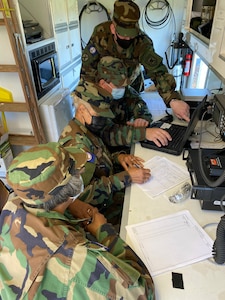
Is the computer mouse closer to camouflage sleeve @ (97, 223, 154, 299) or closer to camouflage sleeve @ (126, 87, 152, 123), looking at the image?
camouflage sleeve @ (126, 87, 152, 123)

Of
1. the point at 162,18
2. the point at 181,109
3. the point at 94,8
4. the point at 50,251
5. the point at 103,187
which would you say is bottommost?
the point at 103,187

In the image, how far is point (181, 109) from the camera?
1.62m

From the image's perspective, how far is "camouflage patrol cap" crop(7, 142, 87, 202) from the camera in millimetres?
644

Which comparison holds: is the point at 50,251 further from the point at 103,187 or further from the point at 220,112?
the point at 220,112

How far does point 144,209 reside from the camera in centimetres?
97

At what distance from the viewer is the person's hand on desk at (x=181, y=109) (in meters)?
1.61

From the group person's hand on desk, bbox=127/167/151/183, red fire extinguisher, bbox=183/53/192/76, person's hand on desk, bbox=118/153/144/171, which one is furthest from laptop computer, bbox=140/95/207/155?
red fire extinguisher, bbox=183/53/192/76

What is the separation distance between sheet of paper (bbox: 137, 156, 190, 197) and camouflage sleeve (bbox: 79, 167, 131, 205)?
0.30 feet

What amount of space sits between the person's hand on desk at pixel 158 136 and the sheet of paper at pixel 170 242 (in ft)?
1.67

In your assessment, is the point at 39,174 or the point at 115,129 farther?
the point at 115,129

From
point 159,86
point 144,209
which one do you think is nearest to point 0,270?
point 144,209

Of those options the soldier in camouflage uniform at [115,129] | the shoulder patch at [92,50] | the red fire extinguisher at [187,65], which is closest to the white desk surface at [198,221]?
the soldier in camouflage uniform at [115,129]

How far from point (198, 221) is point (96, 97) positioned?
0.77 meters

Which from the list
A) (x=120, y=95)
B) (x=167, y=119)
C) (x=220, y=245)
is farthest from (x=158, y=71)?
(x=220, y=245)
